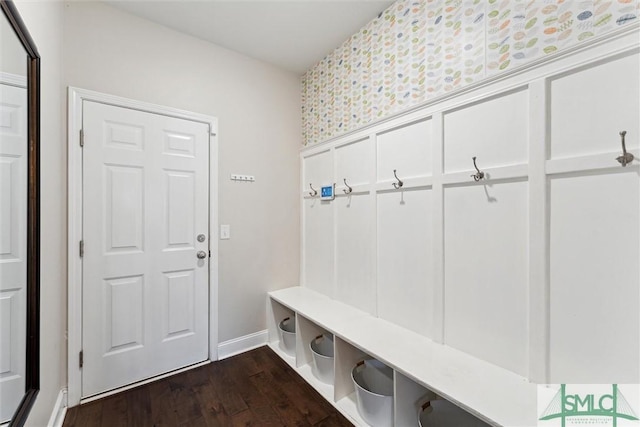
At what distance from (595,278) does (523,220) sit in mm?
333

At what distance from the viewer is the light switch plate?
238cm

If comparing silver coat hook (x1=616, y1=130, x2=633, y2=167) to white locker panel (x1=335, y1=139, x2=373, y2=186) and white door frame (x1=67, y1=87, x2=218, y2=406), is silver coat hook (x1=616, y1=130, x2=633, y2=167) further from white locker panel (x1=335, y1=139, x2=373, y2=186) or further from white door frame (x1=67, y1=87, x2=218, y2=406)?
white door frame (x1=67, y1=87, x2=218, y2=406)

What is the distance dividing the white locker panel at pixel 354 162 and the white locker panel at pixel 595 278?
1142 millimetres

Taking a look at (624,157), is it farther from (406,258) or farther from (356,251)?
(356,251)

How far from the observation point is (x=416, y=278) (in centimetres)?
173

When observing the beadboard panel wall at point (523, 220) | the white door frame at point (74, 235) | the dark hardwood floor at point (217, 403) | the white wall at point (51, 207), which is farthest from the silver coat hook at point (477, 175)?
the white door frame at point (74, 235)

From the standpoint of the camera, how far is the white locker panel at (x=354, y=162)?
6.84 ft

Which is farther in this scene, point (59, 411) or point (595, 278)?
point (59, 411)

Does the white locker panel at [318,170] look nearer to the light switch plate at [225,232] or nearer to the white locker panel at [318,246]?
the white locker panel at [318,246]

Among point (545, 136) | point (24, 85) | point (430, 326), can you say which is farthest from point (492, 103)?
point (24, 85)

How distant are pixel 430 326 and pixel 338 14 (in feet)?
7.50

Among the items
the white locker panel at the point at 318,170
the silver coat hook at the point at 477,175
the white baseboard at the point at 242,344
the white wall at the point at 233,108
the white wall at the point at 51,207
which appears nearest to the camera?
the white wall at the point at 51,207

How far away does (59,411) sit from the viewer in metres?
1.63

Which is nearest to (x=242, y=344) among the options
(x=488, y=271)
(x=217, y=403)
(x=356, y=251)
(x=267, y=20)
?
(x=217, y=403)
